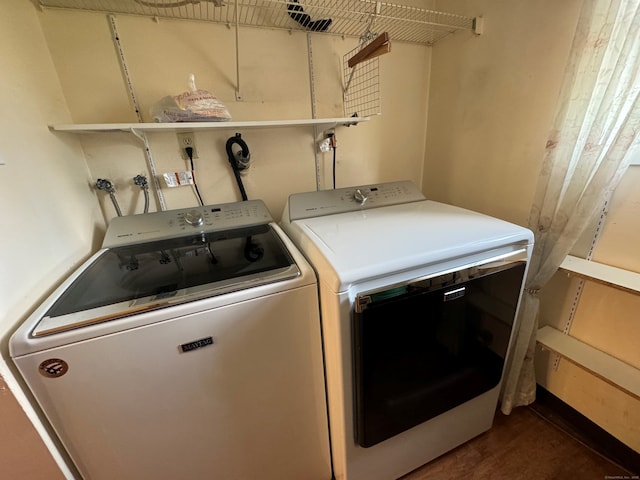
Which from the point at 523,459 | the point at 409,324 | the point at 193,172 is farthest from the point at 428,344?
the point at 193,172

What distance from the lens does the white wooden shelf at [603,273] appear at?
0.94 m

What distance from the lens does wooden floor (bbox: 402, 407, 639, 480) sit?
1.15 metres

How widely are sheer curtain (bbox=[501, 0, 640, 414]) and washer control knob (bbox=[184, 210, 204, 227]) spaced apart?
147cm

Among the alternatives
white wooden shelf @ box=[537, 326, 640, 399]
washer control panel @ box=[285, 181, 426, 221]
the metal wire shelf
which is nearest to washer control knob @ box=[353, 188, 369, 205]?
washer control panel @ box=[285, 181, 426, 221]

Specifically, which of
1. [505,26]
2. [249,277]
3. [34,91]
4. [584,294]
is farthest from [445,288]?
[34,91]

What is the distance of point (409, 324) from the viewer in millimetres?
871

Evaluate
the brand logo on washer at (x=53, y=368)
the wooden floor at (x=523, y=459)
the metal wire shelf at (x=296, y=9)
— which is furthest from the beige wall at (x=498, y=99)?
the brand logo on washer at (x=53, y=368)

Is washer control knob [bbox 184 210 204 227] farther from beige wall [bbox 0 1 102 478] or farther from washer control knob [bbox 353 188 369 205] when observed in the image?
washer control knob [bbox 353 188 369 205]

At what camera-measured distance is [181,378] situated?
2.56 feet

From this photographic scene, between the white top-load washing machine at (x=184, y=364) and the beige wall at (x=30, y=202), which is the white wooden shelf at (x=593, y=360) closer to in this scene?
the white top-load washing machine at (x=184, y=364)

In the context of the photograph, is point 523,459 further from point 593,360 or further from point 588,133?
point 588,133

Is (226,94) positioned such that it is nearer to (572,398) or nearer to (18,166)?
(18,166)

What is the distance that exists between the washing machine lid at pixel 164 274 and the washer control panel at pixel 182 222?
3 centimetres

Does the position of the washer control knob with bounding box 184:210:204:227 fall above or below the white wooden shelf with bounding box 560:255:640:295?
above
